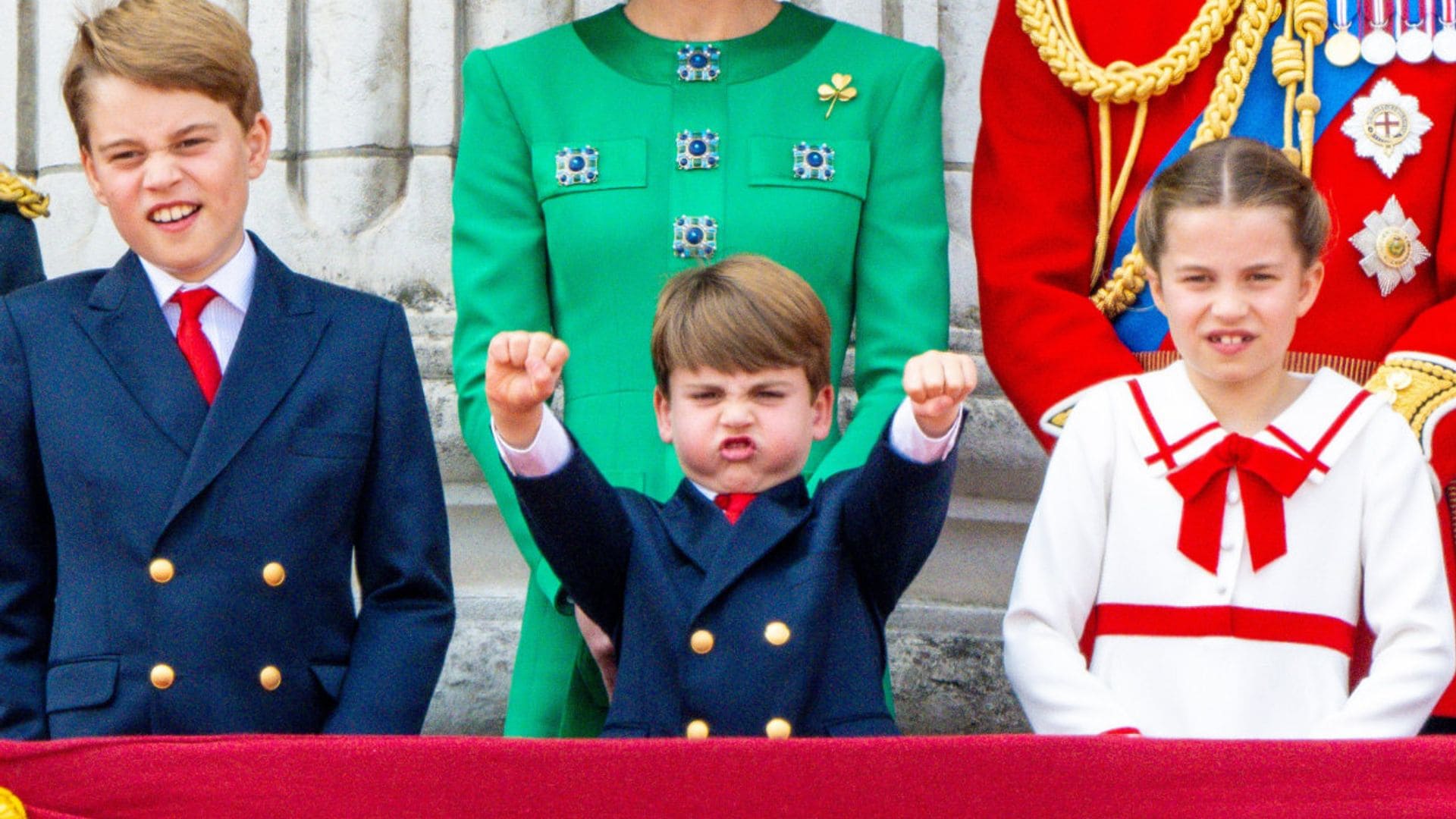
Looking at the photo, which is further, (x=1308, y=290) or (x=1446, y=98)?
(x=1446, y=98)

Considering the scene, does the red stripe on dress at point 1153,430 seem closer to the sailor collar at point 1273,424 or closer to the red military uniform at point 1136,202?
the sailor collar at point 1273,424

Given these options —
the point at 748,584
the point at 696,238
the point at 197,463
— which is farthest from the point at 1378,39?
the point at 197,463

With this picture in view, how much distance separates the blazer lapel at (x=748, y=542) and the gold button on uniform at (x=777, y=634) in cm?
7

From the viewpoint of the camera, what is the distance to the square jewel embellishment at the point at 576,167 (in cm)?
302

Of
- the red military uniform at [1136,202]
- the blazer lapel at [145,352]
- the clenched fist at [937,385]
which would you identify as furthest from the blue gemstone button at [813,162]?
the blazer lapel at [145,352]

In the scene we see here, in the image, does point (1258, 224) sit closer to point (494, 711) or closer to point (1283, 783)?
point (1283, 783)

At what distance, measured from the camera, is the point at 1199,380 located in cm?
273

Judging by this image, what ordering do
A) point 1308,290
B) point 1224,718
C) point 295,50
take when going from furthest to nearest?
1. point 295,50
2. point 1308,290
3. point 1224,718

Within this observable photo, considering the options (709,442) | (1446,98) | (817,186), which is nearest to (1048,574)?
(709,442)

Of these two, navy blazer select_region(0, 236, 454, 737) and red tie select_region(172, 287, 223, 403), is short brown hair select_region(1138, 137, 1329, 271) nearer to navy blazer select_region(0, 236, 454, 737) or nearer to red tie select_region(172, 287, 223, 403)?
navy blazer select_region(0, 236, 454, 737)

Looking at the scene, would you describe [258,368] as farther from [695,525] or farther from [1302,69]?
[1302,69]

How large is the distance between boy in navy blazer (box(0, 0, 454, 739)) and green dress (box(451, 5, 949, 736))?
9.1 inches

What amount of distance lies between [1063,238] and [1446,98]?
519 millimetres

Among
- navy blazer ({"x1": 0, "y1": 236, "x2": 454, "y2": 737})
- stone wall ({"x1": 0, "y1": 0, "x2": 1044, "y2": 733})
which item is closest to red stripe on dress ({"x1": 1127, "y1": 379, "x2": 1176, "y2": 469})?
navy blazer ({"x1": 0, "y1": 236, "x2": 454, "y2": 737})
